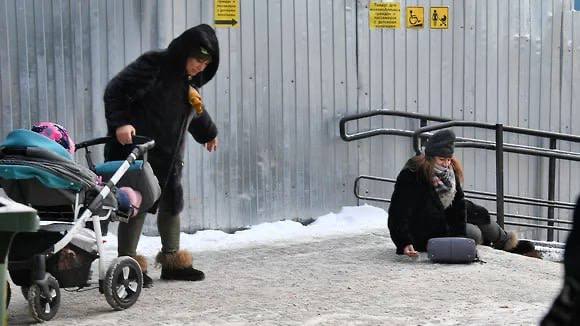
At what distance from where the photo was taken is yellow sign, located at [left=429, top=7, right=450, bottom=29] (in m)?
9.10

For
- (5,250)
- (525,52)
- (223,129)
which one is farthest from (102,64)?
(5,250)

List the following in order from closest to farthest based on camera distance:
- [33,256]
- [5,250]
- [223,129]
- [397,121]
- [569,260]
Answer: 1. [569,260]
2. [5,250]
3. [33,256]
4. [223,129]
5. [397,121]

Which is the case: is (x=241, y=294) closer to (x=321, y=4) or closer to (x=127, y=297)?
(x=127, y=297)

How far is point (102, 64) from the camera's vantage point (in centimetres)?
769

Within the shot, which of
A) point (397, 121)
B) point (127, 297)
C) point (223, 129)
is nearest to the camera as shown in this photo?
point (127, 297)

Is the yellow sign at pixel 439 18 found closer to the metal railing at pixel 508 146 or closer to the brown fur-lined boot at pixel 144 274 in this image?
the metal railing at pixel 508 146

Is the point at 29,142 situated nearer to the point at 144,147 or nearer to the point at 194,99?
the point at 144,147

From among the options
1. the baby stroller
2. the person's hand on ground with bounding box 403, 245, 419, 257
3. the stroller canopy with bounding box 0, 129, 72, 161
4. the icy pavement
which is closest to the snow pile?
the icy pavement

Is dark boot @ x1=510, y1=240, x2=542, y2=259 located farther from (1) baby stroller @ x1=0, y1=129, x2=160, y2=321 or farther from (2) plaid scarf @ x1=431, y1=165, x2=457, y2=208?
(1) baby stroller @ x1=0, y1=129, x2=160, y2=321

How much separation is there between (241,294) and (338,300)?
593 millimetres

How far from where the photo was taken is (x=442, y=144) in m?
6.62

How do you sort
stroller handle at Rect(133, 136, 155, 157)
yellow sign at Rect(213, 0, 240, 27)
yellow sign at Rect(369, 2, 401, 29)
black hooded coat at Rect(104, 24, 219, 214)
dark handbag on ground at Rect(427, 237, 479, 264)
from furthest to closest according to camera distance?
yellow sign at Rect(369, 2, 401, 29) < yellow sign at Rect(213, 0, 240, 27) < dark handbag on ground at Rect(427, 237, 479, 264) < black hooded coat at Rect(104, 24, 219, 214) < stroller handle at Rect(133, 136, 155, 157)

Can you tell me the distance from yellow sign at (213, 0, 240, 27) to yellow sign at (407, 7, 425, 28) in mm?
1803

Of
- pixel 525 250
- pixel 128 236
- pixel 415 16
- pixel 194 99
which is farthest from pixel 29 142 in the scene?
pixel 415 16
